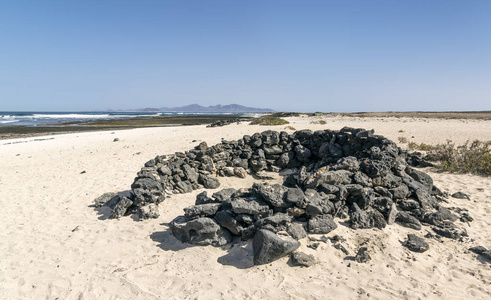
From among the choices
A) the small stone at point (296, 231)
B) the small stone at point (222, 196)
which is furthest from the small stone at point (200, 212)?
the small stone at point (296, 231)

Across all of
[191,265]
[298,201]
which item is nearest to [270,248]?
[298,201]

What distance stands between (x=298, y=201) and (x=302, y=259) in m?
1.51

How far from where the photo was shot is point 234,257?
18.1 ft

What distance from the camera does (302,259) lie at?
5152 mm

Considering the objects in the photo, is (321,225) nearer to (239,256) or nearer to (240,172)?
(239,256)

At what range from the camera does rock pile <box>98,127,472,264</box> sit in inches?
237

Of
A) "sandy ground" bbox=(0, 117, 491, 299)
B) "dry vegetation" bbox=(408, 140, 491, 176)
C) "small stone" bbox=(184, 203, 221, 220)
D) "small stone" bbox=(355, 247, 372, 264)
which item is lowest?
"sandy ground" bbox=(0, 117, 491, 299)

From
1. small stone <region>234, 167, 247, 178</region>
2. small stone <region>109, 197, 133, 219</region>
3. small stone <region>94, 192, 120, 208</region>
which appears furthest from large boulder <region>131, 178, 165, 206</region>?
small stone <region>234, 167, 247, 178</region>

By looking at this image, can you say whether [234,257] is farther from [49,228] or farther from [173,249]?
[49,228]

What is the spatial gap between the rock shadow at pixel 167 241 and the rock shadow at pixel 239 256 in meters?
1.00

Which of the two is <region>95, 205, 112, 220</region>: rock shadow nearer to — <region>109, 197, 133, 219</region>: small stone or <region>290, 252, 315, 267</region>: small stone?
<region>109, 197, 133, 219</region>: small stone

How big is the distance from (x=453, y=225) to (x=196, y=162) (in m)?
8.70

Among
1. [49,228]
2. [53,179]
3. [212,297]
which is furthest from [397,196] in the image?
[53,179]

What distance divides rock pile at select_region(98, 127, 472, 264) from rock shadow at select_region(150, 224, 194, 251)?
0.14 meters
